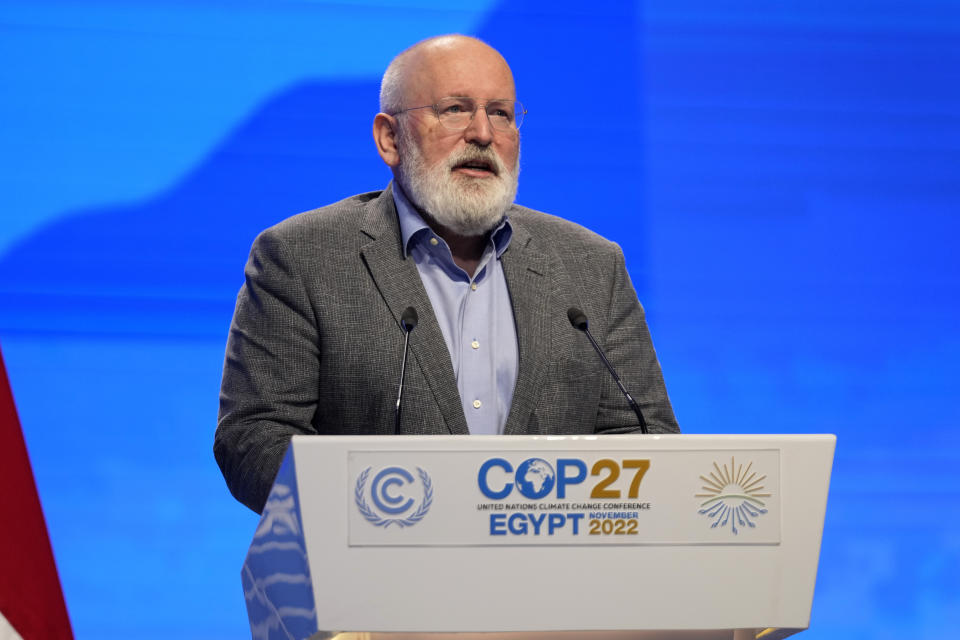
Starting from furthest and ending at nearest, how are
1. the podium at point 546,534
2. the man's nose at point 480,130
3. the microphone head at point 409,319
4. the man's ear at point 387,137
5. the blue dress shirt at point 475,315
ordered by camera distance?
the man's ear at point 387,137 → the man's nose at point 480,130 → the blue dress shirt at point 475,315 → the microphone head at point 409,319 → the podium at point 546,534

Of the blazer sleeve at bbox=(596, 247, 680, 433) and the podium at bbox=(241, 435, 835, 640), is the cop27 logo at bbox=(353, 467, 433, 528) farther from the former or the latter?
the blazer sleeve at bbox=(596, 247, 680, 433)

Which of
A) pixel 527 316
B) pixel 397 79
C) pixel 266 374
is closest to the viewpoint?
pixel 266 374

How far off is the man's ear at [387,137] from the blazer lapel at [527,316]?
0.31 m

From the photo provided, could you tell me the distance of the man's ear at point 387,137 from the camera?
2.55 meters

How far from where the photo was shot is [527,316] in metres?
2.38

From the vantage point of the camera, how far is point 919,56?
3932 millimetres

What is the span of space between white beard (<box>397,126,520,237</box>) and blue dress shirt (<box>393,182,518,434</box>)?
0.05 meters

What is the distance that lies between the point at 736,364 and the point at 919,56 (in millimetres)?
1284

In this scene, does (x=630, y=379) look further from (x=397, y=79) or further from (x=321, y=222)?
(x=397, y=79)

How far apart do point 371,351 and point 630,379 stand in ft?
1.87

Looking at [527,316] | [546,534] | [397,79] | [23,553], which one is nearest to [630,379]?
[527,316]

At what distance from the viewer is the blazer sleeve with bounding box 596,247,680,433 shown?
7.86ft

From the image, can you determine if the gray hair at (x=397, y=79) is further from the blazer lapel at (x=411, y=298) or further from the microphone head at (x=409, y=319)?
the microphone head at (x=409, y=319)

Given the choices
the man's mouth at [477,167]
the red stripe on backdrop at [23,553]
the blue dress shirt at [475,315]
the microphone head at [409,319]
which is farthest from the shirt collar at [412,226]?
the red stripe on backdrop at [23,553]
